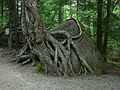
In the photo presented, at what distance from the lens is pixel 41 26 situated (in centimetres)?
1264

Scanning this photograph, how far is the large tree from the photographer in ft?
39.3

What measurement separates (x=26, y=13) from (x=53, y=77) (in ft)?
12.3

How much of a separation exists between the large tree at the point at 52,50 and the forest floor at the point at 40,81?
665 millimetres

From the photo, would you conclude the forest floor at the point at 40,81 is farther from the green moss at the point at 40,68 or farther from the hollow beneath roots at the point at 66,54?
the hollow beneath roots at the point at 66,54

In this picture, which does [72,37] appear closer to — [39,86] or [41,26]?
[41,26]

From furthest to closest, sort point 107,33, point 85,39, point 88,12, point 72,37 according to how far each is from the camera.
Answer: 1. point 88,12
2. point 107,33
3. point 85,39
4. point 72,37

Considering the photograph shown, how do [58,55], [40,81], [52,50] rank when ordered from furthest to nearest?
[52,50], [58,55], [40,81]

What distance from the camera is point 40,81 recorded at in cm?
1008

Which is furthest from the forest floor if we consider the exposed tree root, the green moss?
the exposed tree root

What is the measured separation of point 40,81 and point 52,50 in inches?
104

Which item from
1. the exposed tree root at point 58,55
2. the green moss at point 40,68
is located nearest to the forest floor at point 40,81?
the green moss at point 40,68

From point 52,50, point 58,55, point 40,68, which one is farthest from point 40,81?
point 52,50

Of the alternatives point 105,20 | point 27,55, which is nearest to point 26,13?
point 27,55

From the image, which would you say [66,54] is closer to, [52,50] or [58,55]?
[58,55]
